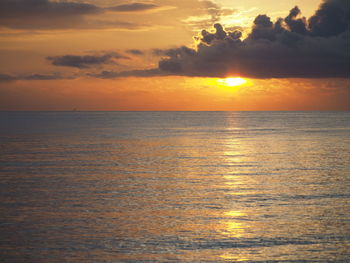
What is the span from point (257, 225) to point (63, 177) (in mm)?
22948

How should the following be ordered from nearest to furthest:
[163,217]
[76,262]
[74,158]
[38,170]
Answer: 1. [76,262]
2. [163,217]
3. [38,170]
4. [74,158]

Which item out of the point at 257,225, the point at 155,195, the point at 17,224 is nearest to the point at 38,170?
the point at 155,195

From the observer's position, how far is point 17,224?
82.4 ft

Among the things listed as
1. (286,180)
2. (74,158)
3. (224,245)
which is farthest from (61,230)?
(74,158)

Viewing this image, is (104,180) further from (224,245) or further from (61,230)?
(224,245)

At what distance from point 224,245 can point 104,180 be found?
824 inches

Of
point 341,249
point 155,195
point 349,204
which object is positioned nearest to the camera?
point 341,249

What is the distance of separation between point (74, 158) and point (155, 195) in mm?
25838

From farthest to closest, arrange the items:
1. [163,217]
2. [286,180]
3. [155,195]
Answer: [286,180]
[155,195]
[163,217]

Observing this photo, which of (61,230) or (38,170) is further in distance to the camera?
(38,170)

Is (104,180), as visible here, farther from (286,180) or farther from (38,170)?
(286,180)

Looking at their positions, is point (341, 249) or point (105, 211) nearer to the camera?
point (341, 249)

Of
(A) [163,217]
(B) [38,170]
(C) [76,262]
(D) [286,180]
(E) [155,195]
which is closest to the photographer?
(C) [76,262]

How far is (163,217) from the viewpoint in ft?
87.6
